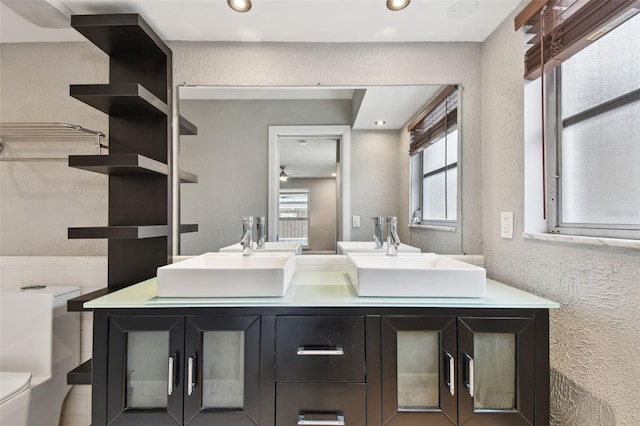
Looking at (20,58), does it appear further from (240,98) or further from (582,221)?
(582,221)

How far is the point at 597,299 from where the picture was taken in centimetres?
98

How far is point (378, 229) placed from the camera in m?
1.67

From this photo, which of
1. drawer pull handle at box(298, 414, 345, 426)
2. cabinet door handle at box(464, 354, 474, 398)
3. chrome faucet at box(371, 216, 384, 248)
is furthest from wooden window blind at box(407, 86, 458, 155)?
drawer pull handle at box(298, 414, 345, 426)

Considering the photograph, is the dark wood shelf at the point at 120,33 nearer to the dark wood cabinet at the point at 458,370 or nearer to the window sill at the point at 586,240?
the dark wood cabinet at the point at 458,370

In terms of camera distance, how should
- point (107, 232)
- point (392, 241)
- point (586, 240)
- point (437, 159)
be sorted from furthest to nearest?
point (437, 159) < point (392, 241) < point (107, 232) < point (586, 240)

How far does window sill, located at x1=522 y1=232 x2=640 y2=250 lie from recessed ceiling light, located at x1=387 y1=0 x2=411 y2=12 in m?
1.15

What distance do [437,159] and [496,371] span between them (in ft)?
3.49

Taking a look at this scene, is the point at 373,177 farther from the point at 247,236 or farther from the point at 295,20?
the point at 295,20

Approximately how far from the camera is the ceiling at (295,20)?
1.38m

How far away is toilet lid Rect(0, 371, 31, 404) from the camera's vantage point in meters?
1.29

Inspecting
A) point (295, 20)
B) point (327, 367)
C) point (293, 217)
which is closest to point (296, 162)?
point (293, 217)

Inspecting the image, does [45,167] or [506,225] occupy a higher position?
[45,167]

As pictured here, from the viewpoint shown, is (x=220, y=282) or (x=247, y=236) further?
(x=247, y=236)

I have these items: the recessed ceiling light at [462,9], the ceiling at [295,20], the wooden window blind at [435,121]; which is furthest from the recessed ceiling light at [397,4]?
the wooden window blind at [435,121]
